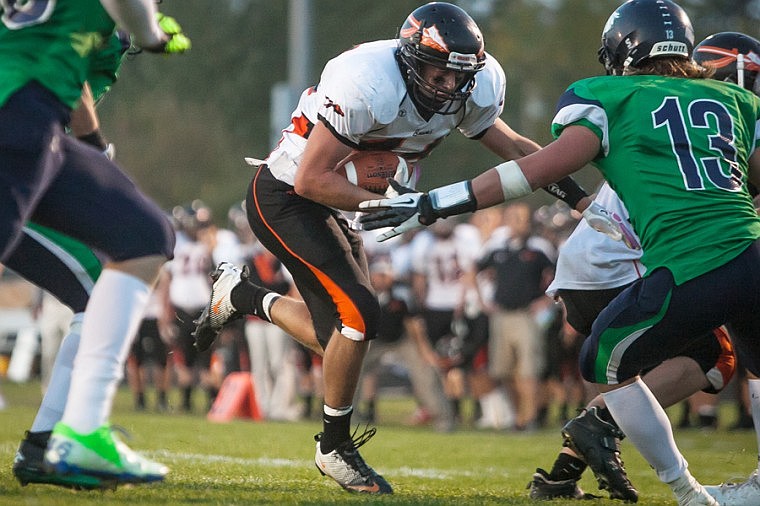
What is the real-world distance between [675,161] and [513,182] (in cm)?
53

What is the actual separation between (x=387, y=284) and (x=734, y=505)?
6.53m

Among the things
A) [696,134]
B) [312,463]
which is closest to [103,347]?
[696,134]

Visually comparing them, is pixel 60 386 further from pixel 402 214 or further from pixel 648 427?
pixel 648 427

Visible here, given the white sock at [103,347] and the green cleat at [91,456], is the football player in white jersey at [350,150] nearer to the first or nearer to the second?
the white sock at [103,347]

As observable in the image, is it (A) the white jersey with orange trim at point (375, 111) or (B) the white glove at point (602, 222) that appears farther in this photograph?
(A) the white jersey with orange trim at point (375, 111)

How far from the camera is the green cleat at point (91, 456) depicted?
327cm

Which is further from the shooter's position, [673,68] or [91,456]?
[673,68]

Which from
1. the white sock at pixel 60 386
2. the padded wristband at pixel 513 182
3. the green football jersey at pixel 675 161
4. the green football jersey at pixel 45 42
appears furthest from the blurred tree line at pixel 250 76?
the green football jersey at pixel 45 42

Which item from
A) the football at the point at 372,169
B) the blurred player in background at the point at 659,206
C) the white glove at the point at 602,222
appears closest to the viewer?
the blurred player in background at the point at 659,206

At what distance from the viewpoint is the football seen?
15.1 feet

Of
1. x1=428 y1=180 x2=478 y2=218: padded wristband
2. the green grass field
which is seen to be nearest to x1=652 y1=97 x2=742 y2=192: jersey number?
x1=428 y1=180 x2=478 y2=218: padded wristband

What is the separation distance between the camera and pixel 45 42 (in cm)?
331

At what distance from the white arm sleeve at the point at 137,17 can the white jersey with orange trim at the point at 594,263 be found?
2.19 metres

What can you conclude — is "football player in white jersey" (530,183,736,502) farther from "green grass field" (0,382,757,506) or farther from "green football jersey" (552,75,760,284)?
"green football jersey" (552,75,760,284)
